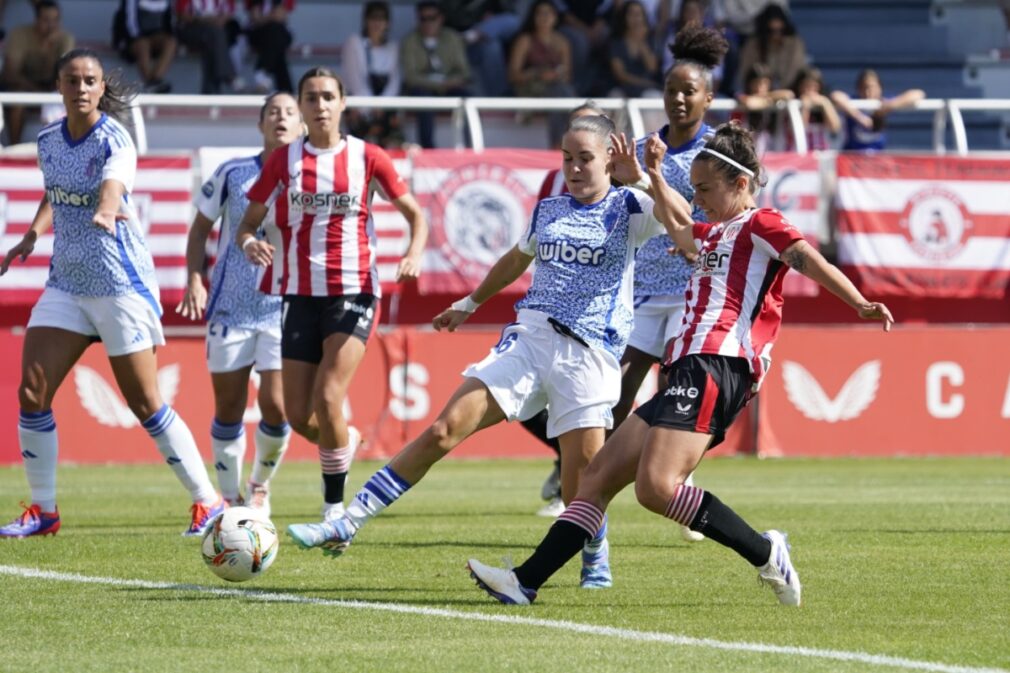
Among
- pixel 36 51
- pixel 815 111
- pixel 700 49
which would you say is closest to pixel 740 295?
pixel 700 49

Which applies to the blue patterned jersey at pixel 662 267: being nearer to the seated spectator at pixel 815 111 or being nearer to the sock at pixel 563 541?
the sock at pixel 563 541

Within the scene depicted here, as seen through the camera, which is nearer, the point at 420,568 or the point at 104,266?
the point at 420,568

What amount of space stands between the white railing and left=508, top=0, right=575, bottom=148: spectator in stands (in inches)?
25.4

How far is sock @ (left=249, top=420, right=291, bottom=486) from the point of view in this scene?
11.0 metres

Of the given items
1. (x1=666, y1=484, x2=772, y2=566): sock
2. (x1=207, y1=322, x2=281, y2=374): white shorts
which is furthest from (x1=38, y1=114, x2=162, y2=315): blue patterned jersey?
(x1=666, y1=484, x2=772, y2=566): sock

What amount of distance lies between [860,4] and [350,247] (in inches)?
677

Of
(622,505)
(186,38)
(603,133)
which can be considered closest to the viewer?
(603,133)

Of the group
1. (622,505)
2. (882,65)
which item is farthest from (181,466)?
(882,65)

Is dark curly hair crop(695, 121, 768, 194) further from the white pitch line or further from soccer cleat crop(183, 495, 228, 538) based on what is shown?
soccer cleat crop(183, 495, 228, 538)

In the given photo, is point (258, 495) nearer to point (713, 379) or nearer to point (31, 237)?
point (31, 237)

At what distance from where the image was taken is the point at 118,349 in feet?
31.1

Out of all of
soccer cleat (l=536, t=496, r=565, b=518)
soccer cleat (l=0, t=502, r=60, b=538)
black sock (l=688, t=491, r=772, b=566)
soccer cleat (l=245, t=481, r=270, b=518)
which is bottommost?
soccer cleat (l=536, t=496, r=565, b=518)

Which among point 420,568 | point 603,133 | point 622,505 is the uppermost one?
point 603,133

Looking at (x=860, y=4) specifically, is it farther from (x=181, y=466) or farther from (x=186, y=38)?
(x=181, y=466)
